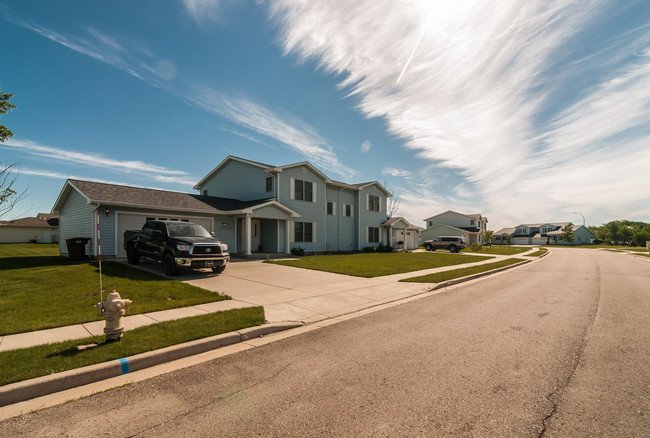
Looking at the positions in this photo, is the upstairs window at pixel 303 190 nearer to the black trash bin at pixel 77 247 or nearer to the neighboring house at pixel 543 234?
the black trash bin at pixel 77 247

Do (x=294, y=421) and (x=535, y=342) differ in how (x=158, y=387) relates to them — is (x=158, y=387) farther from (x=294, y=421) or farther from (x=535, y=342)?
(x=535, y=342)

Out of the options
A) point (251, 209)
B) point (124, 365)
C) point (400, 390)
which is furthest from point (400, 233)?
point (124, 365)

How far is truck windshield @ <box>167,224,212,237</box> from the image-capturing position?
12.3m

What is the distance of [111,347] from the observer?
452 centimetres

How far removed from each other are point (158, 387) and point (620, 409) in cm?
489

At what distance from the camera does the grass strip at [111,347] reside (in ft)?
12.6

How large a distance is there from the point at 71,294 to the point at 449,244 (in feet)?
113

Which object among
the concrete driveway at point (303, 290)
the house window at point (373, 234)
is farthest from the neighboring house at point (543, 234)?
the concrete driveway at point (303, 290)

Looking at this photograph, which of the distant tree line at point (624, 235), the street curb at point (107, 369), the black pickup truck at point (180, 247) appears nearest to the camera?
the street curb at point (107, 369)

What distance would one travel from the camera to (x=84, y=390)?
3.64 m

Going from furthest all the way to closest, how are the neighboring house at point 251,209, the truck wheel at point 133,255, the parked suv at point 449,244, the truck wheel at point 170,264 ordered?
1. the parked suv at point 449,244
2. the neighboring house at point 251,209
3. the truck wheel at point 133,255
4. the truck wheel at point 170,264

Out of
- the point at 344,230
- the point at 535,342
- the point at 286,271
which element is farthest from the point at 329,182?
the point at 535,342

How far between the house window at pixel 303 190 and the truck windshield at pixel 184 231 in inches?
445

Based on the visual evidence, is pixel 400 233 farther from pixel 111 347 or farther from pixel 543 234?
pixel 543 234
